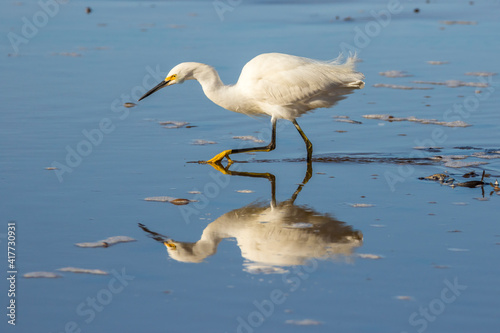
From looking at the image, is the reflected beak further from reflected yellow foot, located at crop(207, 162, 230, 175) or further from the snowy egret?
the snowy egret

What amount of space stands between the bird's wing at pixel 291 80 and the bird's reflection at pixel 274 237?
1529 millimetres

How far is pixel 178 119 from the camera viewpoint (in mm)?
8352

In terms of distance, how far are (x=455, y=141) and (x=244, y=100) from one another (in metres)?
2.13

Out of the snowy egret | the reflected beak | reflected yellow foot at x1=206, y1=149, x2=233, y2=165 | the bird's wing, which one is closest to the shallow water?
the reflected beak

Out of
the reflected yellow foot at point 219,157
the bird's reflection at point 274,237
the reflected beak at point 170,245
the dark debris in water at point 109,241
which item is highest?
the reflected yellow foot at point 219,157

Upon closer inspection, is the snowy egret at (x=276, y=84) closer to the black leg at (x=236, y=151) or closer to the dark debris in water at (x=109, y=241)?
the black leg at (x=236, y=151)

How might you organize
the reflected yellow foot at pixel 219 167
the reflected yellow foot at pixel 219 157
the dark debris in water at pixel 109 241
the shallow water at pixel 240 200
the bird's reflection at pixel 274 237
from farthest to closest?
the reflected yellow foot at pixel 219 157, the reflected yellow foot at pixel 219 167, the dark debris in water at pixel 109 241, the bird's reflection at pixel 274 237, the shallow water at pixel 240 200

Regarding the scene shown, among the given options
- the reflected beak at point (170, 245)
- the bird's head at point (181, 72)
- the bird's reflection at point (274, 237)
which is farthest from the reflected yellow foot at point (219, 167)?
the reflected beak at point (170, 245)

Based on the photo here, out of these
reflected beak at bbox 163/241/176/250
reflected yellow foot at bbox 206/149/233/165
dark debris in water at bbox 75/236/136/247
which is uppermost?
reflected yellow foot at bbox 206/149/233/165

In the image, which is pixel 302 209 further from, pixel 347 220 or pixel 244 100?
pixel 244 100

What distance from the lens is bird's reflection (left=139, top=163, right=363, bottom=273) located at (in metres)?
4.70

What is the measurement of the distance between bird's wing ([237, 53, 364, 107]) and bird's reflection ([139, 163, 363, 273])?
1529 millimetres

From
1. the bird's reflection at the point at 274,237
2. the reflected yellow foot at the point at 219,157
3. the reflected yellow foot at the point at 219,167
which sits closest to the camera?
the bird's reflection at the point at 274,237

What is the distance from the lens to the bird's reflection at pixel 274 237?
4703mm
